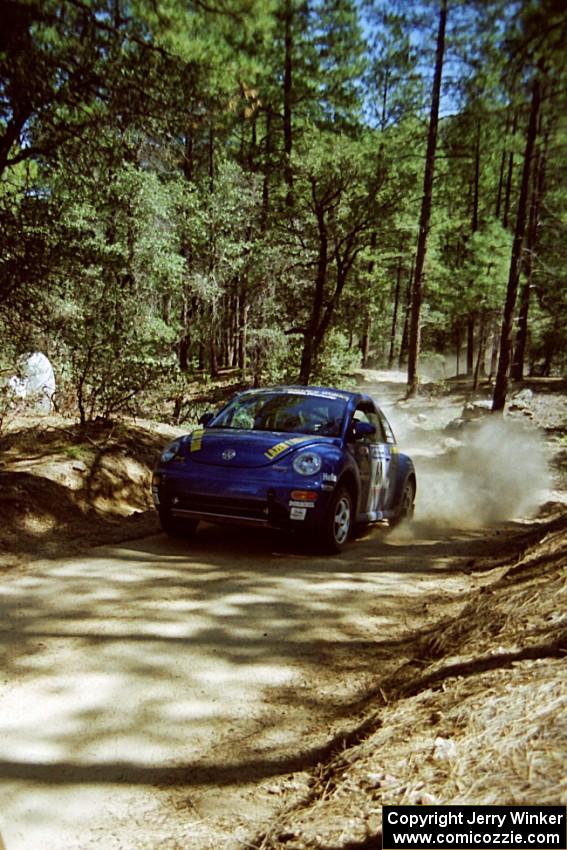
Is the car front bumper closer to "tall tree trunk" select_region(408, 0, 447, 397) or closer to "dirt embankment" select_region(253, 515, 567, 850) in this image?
"dirt embankment" select_region(253, 515, 567, 850)

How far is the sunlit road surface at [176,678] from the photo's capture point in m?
2.74

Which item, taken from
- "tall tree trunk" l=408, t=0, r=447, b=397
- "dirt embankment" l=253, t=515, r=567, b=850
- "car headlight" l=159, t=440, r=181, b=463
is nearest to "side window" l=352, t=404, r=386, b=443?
"car headlight" l=159, t=440, r=181, b=463

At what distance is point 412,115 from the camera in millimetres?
26031

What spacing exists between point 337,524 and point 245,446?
138 cm

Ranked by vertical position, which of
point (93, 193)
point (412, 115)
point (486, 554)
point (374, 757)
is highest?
point (412, 115)

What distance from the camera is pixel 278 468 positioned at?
6855mm

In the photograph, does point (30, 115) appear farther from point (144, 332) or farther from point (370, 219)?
point (370, 219)

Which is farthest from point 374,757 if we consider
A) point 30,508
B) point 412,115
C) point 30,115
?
point 412,115

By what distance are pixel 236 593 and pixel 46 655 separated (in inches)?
69.8

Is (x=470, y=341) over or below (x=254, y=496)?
over

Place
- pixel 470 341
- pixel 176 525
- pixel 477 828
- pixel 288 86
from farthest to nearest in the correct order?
pixel 470 341 < pixel 288 86 < pixel 176 525 < pixel 477 828

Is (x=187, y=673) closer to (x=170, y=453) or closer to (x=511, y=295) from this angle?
(x=170, y=453)

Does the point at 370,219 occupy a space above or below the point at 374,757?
above

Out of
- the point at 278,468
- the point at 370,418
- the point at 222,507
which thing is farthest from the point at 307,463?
the point at 370,418
